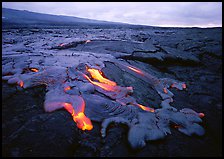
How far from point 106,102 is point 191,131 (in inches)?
44.1

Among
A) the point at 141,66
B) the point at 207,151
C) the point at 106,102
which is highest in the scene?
the point at 141,66

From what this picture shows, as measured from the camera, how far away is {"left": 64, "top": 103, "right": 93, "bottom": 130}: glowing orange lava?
6.59ft

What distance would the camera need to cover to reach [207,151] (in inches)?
74.7

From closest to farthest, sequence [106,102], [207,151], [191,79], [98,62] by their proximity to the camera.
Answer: [207,151]
[106,102]
[98,62]
[191,79]

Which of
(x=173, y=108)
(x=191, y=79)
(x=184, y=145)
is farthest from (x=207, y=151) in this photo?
(x=191, y=79)

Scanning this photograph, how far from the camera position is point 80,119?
2084 mm

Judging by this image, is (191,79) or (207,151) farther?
(191,79)

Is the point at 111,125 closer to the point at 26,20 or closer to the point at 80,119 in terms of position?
the point at 80,119

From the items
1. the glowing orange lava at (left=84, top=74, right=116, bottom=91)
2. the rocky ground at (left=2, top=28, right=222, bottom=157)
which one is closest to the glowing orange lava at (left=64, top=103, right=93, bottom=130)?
the rocky ground at (left=2, top=28, right=222, bottom=157)

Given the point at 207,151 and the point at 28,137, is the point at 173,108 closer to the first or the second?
the point at 207,151

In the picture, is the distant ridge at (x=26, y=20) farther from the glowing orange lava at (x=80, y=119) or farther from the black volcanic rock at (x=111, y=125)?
the glowing orange lava at (x=80, y=119)

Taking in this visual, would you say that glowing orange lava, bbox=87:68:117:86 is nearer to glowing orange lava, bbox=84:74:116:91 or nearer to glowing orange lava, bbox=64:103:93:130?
glowing orange lava, bbox=84:74:116:91

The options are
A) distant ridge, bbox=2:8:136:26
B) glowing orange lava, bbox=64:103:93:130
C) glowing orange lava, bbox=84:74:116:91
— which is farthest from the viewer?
distant ridge, bbox=2:8:136:26

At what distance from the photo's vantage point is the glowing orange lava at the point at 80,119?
201 cm
